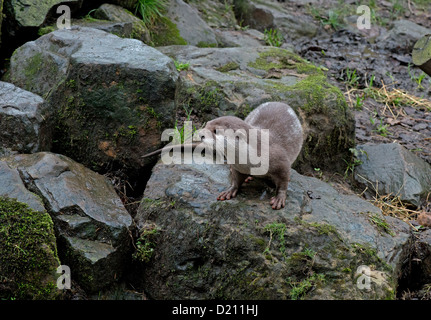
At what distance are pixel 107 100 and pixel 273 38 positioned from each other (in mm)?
4438

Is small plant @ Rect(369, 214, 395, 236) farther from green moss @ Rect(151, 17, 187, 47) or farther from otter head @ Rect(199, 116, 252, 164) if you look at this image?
green moss @ Rect(151, 17, 187, 47)

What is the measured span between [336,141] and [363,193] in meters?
0.62

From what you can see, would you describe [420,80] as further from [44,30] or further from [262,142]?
[44,30]

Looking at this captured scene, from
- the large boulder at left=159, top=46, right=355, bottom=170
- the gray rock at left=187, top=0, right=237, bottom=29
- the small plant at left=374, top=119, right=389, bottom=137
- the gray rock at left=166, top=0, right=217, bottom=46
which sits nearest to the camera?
the large boulder at left=159, top=46, right=355, bottom=170

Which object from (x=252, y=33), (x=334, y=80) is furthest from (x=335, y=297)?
(x=252, y=33)

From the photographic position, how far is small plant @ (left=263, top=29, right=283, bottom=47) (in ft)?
25.0

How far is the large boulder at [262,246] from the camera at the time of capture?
3.15 m

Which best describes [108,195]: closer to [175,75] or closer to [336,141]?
[175,75]

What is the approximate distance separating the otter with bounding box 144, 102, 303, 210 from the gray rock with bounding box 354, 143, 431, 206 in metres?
1.74

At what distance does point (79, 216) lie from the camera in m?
3.35

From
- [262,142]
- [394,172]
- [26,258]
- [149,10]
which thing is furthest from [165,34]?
[26,258]

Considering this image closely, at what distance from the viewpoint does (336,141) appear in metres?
5.13

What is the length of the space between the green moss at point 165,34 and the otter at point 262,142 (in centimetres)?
319

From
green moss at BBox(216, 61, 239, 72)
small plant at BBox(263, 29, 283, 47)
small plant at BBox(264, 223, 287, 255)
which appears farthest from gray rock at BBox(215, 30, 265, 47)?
small plant at BBox(264, 223, 287, 255)
